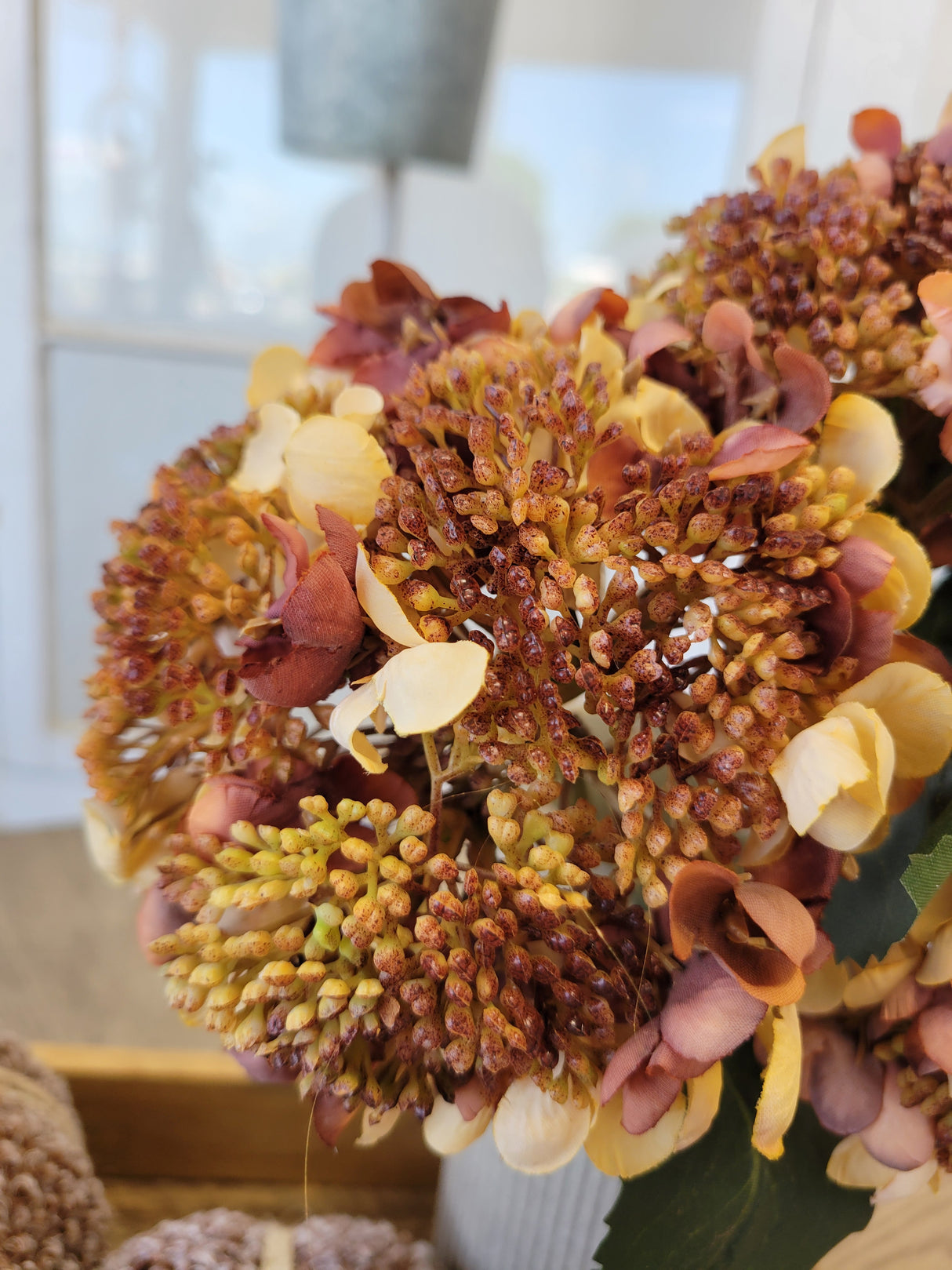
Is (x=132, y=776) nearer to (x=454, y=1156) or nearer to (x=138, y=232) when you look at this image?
(x=454, y=1156)

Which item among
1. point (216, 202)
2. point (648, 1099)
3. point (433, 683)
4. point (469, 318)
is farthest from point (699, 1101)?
point (216, 202)

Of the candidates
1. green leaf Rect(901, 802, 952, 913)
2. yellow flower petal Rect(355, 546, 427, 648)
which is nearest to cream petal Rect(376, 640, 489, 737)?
yellow flower petal Rect(355, 546, 427, 648)

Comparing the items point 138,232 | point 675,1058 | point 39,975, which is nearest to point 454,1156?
point 675,1058

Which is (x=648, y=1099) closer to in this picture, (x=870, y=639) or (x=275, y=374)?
(x=870, y=639)

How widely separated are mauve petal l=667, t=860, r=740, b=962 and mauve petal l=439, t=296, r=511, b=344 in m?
0.17

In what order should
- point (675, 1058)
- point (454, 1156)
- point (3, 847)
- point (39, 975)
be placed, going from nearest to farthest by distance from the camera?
point (675, 1058) < point (454, 1156) < point (39, 975) < point (3, 847)

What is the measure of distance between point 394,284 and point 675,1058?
0.23 meters

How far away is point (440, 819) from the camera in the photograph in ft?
0.76

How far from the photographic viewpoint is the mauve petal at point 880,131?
0.30 metres

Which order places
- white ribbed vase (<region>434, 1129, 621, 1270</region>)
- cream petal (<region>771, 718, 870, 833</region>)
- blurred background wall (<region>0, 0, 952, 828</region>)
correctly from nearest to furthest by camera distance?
cream petal (<region>771, 718, 870, 833</region>) → white ribbed vase (<region>434, 1129, 621, 1270</region>) → blurred background wall (<region>0, 0, 952, 828</region>)

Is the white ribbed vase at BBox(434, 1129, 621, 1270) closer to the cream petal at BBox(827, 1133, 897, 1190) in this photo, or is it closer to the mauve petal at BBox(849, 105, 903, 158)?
Result: the cream petal at BBox(827, 1133, 897, 1190)

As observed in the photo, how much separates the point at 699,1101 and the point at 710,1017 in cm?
3

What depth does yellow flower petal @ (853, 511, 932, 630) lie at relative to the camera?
224 mm

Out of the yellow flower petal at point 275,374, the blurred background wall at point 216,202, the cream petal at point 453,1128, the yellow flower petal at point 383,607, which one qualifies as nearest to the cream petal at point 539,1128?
the cream petal at point 453,1128
